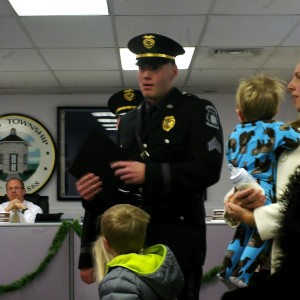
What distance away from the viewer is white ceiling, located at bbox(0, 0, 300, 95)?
14.1ft

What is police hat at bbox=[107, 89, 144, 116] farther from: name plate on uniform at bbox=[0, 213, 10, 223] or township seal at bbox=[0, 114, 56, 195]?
township seal at bbox=[0, 114, 56, 195]

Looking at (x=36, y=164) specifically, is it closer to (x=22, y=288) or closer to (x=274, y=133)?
(x=22, y=288)

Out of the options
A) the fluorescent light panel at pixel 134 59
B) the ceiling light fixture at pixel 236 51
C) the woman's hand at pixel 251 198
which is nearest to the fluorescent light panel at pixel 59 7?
the fluorescent light panel at pixel 134 59

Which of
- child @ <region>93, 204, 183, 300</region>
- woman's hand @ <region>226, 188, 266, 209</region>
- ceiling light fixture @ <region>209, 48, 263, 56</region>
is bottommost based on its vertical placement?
child @ <region>93, 204, 183, 300</region>

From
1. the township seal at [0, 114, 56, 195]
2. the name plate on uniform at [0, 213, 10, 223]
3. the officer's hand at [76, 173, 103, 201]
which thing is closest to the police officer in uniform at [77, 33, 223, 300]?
the officer's hand at [76, 173, 103, 201]

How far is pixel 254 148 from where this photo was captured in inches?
52.7

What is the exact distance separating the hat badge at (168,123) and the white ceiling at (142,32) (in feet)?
9.22

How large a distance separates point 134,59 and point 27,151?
99.3 inches

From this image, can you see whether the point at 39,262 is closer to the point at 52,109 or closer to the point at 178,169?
the point at 178,169

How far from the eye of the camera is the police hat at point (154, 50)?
1632 millimetres

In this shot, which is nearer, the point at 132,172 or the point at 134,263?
the point at 132,172

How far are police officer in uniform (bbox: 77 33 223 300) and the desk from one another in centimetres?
200

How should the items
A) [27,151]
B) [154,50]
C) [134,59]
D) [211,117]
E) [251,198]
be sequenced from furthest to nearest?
[27,151] → [134,59] → [154,50] → [211,117] → [251,198]

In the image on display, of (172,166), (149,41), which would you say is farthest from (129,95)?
(172,166)
